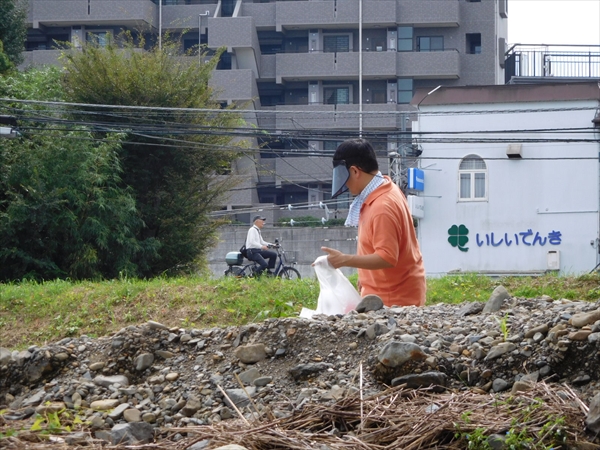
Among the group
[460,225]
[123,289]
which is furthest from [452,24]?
[123,289]

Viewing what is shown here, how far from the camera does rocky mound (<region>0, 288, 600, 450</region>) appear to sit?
15.2 ft

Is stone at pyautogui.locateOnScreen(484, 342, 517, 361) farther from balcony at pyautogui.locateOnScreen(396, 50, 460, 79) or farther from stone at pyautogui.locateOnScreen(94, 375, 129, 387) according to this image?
balcony at pyautogui.locateOnScreen(396, 50, 460, 79)

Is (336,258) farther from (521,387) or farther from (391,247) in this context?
(521,387)

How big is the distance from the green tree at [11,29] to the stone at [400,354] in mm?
24613

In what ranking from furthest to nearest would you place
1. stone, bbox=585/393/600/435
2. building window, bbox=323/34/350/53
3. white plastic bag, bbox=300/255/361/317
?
building window, bbox=323/34/350/53 < white plastic bag, bbox=300/255/361/317 < stone, bbox=585/393/600/435

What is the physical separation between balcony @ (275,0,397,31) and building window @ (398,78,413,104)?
101 inches

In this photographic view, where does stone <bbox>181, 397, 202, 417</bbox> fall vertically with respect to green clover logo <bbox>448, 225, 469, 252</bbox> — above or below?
above

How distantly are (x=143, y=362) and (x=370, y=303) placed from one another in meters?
1.48

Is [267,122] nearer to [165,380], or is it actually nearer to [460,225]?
[460,225]

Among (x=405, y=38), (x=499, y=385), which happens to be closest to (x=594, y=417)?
(x=499, y=385)

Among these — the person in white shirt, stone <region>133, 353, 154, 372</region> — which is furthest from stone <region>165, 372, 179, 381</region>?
the person in white shirt

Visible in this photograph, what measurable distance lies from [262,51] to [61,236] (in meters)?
25.6

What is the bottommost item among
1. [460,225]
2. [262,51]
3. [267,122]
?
[460,225]

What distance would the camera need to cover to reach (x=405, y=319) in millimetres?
5508
